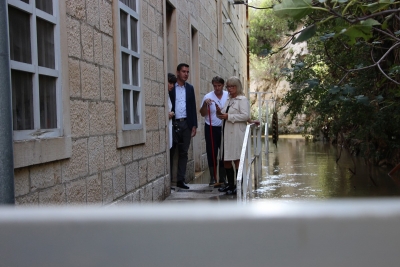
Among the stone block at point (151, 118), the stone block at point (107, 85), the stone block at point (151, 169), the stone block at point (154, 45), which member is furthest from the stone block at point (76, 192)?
the stone block at point (154, 45)

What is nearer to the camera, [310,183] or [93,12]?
[93,12]

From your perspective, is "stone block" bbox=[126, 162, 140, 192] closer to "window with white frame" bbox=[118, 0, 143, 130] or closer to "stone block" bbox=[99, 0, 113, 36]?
"window with white frame" bbox=[118, 0, 143, 130]

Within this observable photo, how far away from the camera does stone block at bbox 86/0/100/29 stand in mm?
4520

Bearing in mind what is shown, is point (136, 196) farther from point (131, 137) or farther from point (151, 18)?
point (151, 18)

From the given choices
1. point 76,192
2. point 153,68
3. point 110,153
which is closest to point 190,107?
point 153,68

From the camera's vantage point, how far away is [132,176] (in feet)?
18.6

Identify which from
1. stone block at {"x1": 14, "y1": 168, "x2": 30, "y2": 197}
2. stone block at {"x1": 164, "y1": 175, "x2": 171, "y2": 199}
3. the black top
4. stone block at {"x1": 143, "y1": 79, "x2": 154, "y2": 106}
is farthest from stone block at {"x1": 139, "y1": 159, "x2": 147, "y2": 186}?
stone block at {"x1": 14, "y1": 168, "x2": 30, "y2": 197}

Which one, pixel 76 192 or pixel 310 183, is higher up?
pixel 76 192

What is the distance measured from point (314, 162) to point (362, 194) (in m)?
5.24

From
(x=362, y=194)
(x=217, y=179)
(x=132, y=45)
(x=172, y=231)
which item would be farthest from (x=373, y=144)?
(x=172, y=231)

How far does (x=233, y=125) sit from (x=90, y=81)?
2949 millimetres

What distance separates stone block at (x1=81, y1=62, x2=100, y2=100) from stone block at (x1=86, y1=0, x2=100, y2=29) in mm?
382

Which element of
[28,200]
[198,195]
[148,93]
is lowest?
[198,195]

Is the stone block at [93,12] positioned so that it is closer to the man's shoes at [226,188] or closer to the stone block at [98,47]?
the stone block at [98,47]
